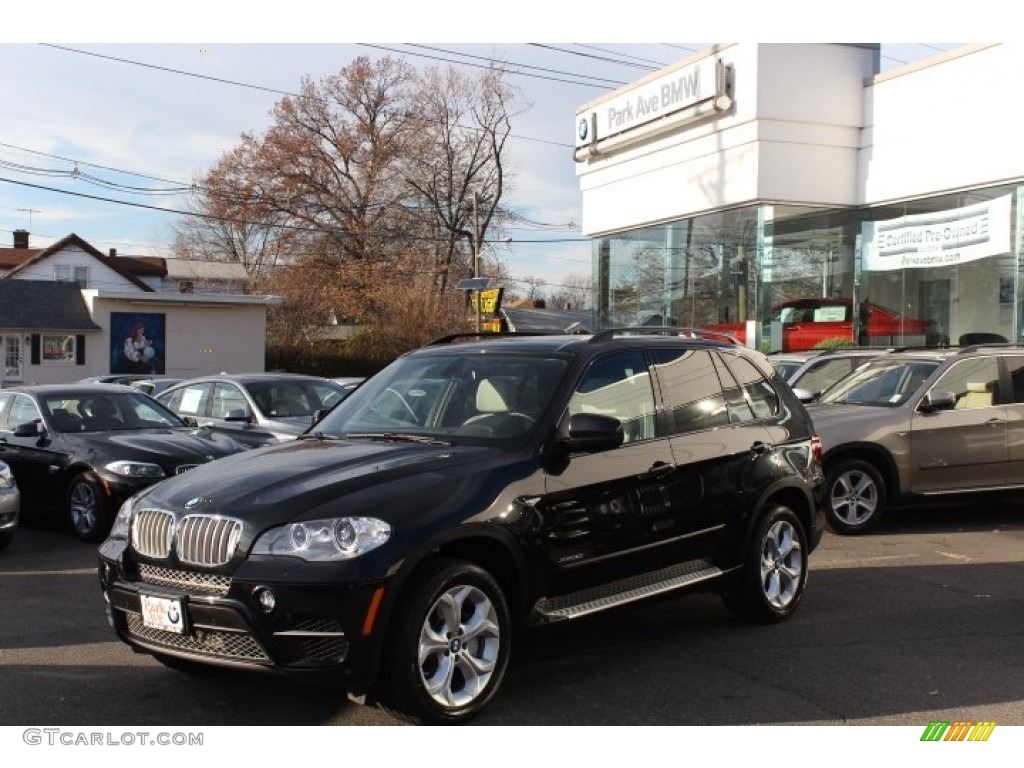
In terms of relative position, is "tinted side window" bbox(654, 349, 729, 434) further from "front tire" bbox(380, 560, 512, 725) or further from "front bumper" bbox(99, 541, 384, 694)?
"front bumper" bbox(99, 541, 384, 694)

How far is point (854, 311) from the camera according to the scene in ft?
69.9

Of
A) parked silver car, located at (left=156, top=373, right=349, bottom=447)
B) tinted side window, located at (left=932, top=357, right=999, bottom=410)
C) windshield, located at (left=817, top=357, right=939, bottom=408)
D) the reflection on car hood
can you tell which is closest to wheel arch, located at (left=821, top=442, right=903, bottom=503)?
windshield, located at (left=817, top=357, right=939, bottom=408)

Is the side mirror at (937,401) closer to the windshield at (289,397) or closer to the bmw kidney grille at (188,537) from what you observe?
the windshield at (289,397)

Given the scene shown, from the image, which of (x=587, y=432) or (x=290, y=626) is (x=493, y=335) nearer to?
(x=587, y=432)

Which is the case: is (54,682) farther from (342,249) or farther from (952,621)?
(342,249)

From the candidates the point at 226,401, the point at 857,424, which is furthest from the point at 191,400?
the point at 857,424

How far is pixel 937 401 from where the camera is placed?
10.0 meters

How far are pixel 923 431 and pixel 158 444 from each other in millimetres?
7367

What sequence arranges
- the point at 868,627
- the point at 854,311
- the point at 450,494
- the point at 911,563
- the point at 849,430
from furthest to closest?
the point at 854,311
the point at 849,430
the point at 911,563
the point at 868,627
the point at 450,494

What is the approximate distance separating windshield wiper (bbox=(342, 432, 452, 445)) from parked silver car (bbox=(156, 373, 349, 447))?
611 centimetres

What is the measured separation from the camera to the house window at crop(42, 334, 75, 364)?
34625mm

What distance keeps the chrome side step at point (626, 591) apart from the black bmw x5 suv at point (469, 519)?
0.05ft
